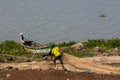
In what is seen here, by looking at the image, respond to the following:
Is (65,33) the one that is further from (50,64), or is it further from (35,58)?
(50,64)

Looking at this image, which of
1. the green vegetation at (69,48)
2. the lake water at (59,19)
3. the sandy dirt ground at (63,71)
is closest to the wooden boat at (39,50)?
the green vegetation at (69,48)

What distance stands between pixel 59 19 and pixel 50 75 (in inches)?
789

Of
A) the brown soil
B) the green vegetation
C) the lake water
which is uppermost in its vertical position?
the lake water

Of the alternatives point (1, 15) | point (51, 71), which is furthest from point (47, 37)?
point (51, 71)

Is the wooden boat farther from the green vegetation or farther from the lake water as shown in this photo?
the lake water

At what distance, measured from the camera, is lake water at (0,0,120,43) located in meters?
30.8

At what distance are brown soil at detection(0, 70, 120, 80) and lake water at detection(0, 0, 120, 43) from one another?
1311 centimetres

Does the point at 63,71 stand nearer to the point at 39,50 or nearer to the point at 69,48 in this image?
the point at 39,50

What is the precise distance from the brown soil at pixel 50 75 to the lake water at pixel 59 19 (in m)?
13.1

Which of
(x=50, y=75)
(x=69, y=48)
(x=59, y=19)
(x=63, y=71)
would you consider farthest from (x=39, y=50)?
(x=59, y=19)

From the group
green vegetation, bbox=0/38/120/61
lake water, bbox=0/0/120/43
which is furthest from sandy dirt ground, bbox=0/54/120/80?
lake water, bbox=0/0/120/43

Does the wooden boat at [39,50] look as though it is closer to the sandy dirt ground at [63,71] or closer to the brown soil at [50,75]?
the sandy dirt ground at [63,71]

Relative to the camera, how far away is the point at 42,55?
2161 centimetres

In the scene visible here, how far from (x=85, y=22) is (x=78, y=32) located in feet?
10.6
